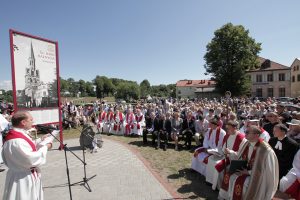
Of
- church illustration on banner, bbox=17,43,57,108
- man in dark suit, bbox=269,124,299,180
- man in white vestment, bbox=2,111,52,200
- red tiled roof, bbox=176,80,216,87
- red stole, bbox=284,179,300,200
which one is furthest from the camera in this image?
red tiled roof, bbox=176,80,216,87

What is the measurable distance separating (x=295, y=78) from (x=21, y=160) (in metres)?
60.4

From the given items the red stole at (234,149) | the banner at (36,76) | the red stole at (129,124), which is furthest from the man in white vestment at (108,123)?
the red stole at (234,149)

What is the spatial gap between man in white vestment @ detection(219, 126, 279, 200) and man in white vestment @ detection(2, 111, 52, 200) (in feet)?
12.4

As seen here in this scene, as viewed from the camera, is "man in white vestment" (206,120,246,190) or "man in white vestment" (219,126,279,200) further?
"man in white vestment" (206,120,246,190)

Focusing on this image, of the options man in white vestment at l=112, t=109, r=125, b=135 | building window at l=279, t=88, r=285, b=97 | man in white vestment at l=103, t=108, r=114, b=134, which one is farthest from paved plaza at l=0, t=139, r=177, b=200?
building window at l=279, t=88, r=285, b=97

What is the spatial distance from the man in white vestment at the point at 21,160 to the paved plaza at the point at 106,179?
7.01 feet

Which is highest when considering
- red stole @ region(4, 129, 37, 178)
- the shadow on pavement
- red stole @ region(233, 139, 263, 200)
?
red stole @ region(4, 129, 37, 178)

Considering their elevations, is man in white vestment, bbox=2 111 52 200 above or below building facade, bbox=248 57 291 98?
below

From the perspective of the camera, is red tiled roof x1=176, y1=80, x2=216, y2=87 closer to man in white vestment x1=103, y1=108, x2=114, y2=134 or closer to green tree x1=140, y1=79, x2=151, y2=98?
green tree x1=140, y1=79, x2=151, y2=98

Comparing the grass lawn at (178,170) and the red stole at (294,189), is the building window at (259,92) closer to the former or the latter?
the grass lawn at (178,170)

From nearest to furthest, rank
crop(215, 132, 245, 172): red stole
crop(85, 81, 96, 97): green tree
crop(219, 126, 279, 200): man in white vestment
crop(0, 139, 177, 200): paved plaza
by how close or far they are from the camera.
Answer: crop(219, 126, 279, 200): man in white vestment
crop(0, 139, 177, 200): paved plaza
crop(215, 132, 245, 172): red stole
crop(85, 81, 96, 97): green tree

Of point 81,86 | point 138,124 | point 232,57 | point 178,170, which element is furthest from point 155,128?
point 81,86

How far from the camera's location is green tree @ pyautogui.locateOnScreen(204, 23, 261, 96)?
38.5 meters

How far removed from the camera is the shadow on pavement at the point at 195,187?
5.75 metres
